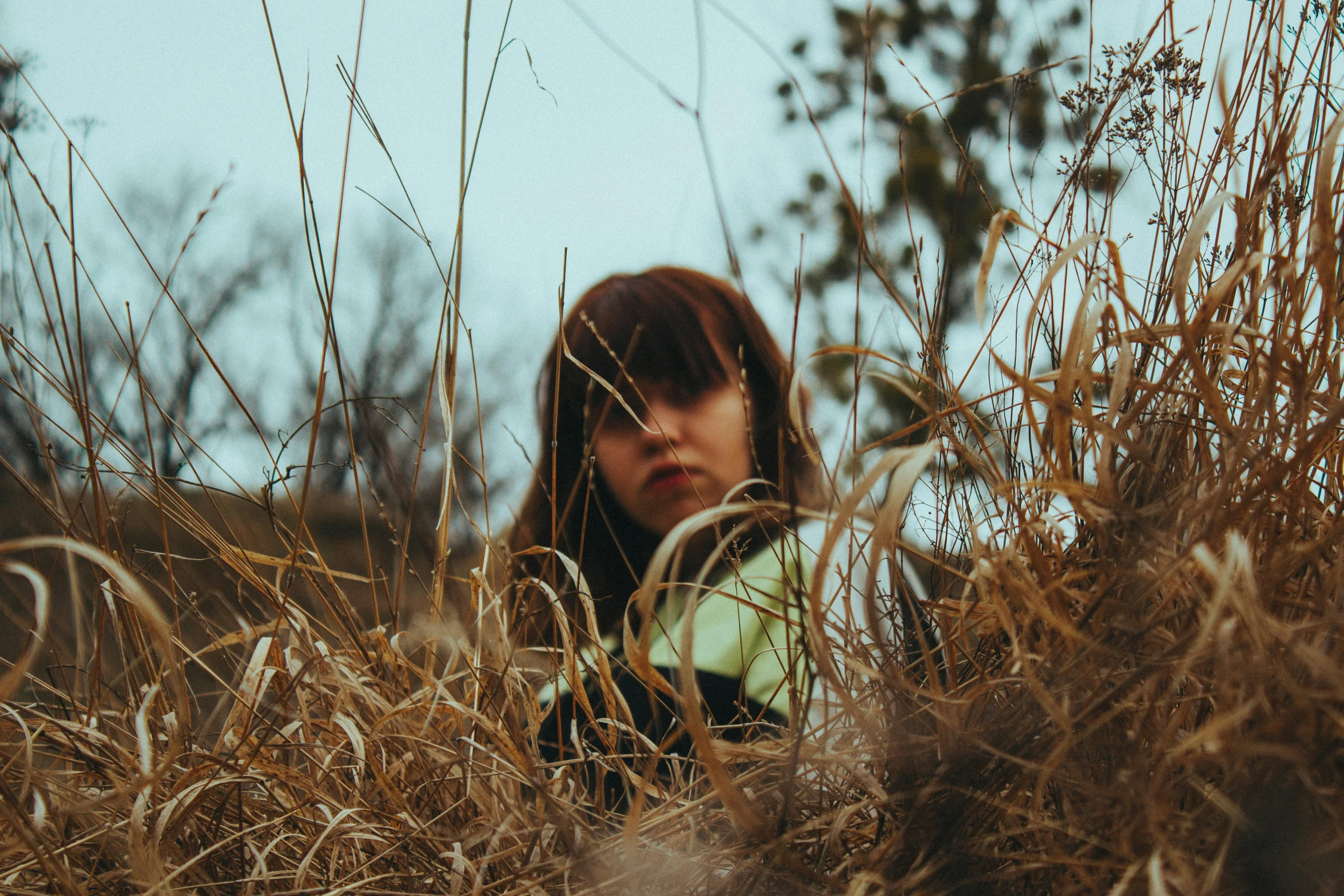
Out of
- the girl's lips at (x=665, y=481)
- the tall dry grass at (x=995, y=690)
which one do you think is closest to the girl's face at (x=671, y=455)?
the girl's lips at (x=665, y=481)

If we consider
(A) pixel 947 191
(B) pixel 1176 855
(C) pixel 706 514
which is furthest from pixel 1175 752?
(A) pixel 947 191

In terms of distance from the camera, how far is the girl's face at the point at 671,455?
0.78 meters

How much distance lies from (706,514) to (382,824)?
0.59 feet

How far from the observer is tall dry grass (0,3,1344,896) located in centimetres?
21

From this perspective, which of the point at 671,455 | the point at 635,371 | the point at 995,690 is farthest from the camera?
the point at 635,371

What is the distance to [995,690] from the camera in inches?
10.1

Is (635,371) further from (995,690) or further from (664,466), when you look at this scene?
(995,690)

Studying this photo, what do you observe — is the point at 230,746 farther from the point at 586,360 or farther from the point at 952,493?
the point at 586,360

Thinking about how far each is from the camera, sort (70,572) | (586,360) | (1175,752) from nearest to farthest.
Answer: (1175,752) < (70,572) < (586,360)

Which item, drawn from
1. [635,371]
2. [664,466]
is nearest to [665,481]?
[664,466]

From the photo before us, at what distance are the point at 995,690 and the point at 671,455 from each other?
1.70 ft

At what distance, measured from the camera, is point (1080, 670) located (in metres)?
0.23

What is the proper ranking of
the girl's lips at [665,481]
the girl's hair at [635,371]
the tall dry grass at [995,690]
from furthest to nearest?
the girl's hair at [635,371]
the girl's lips at [665,481]
the tall dry grass at [995,690]

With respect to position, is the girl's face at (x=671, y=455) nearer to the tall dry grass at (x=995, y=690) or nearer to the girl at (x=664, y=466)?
the girl at (x=664, y=466)
